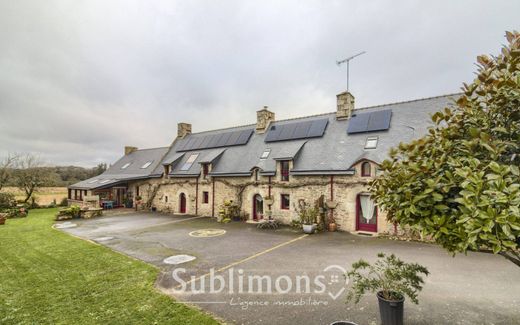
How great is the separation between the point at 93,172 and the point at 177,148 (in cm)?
2946

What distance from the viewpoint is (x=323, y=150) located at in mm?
17125

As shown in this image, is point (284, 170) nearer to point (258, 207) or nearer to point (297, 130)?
point (258, 207)

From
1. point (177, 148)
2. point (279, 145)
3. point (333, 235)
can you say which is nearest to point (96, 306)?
point (333, 235)

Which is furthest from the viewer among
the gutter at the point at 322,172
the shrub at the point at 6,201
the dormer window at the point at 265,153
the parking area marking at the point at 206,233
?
the shrub at the point at 6,201

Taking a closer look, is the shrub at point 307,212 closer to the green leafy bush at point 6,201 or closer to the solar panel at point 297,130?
the solar panel at point 297,130

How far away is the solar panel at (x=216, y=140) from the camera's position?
23.0 m

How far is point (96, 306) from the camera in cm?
616

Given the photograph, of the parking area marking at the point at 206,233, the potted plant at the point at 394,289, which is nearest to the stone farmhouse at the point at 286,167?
the parking area marking at the point at 206,233

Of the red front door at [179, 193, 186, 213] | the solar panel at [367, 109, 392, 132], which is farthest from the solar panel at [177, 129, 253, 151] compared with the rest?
the solar panel at [367, 109, 392, 132]

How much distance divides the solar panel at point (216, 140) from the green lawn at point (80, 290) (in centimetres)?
1415

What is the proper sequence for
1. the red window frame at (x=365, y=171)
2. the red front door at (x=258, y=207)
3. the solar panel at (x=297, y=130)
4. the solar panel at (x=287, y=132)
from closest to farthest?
the red window frame at (x=365, y=171) → the red front door at (x=258, y=207) → the solar panel at (x=297, y=130) → the solar panel at (x=287, y=132)

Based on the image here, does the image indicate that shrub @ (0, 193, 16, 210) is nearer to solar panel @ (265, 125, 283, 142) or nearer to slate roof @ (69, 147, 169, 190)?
slate roof @ (69, 147, 169, 190)

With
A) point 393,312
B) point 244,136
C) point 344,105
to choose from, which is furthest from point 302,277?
point 244,136

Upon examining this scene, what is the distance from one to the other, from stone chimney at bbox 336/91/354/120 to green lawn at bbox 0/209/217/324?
1587 cm
